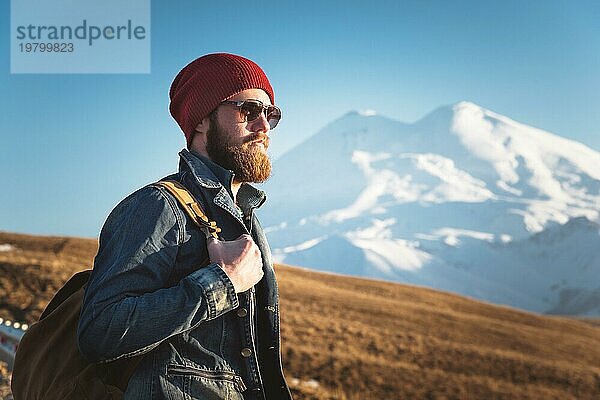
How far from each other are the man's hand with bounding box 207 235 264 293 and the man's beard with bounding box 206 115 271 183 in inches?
9.3

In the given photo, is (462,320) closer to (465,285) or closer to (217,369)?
(217,369)

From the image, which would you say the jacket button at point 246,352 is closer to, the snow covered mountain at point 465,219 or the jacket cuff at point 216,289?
the jacket cuff at point 216,289

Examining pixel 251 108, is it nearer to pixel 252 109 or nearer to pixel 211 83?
pixel 252 109

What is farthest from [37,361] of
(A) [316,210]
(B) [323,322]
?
(A) [316,210]

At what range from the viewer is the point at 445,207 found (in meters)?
137

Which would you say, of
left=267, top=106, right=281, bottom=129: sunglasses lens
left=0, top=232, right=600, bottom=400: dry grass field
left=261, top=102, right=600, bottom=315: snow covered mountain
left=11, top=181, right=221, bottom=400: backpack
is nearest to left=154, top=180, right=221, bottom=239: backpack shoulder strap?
left=11, top=181, right=221, bottom=400: backpack

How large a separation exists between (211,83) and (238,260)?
468 millimetres

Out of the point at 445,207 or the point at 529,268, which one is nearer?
the point at 529,268

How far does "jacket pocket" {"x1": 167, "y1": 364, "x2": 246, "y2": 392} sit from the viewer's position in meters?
1.46

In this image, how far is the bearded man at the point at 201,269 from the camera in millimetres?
1385

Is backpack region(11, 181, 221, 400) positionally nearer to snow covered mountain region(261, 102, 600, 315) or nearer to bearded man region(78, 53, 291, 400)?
bearded man region(78, 53, 291, 400)

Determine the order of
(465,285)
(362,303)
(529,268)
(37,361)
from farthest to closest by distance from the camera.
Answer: (529,268), (465,285), (362,303), (37,361)

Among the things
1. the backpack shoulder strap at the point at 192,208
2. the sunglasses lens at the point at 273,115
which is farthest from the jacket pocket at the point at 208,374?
the sunglasses lens at the point at 273,115

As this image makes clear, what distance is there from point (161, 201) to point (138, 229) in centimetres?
8
